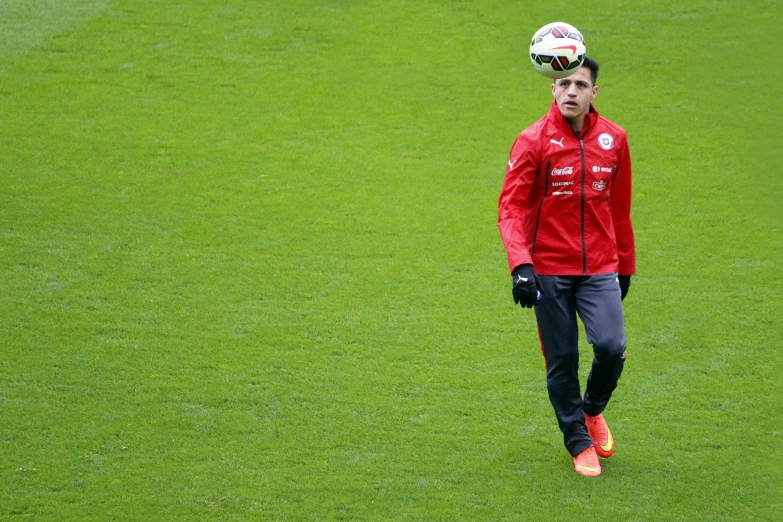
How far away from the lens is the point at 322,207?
7707 mm

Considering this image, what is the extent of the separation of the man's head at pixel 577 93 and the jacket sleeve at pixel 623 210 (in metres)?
0.26

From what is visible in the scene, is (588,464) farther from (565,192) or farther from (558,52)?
(558,52)

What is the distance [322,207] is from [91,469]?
3595 millimetres

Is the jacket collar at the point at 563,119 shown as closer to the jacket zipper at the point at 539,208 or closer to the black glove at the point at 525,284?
the jacket zipper at the point at 539,208

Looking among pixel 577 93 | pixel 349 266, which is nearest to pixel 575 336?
pixel 577 93

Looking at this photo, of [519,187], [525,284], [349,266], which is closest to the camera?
[525,284]

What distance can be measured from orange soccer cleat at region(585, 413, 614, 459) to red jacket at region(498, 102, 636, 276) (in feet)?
2.46

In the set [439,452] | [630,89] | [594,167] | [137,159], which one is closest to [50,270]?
[137,159]

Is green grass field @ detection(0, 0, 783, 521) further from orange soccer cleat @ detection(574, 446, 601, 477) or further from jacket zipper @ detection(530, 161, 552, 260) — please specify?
jacket zipper @ detection(530, 161, 552, 260)

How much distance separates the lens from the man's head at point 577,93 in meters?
4.31

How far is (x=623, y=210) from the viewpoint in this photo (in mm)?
4559

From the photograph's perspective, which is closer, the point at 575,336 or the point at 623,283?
the point at 575,336

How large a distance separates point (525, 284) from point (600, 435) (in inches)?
41.1

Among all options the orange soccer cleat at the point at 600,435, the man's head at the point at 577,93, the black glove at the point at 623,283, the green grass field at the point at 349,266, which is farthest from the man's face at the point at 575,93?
the green grass field at the point at 349,266
